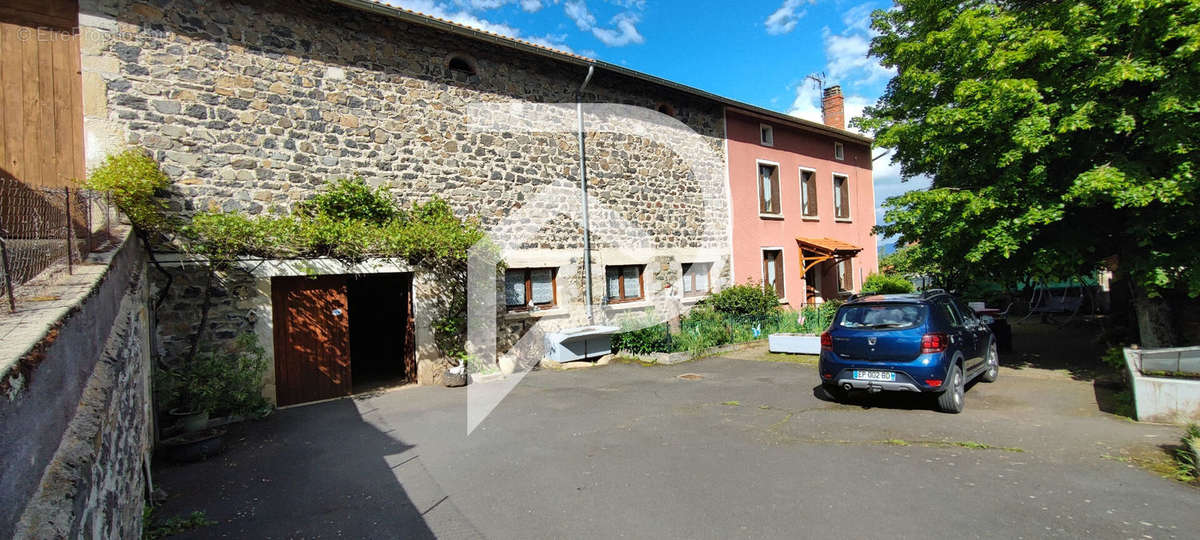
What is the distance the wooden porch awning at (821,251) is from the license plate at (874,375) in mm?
9714

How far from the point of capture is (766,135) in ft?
51.9

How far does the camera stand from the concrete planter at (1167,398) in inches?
218

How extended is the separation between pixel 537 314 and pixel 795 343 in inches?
209

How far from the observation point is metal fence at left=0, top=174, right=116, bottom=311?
3275 mm

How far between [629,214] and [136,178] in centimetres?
877

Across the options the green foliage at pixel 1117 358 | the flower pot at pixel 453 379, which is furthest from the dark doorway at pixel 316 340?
the green foliage at pixel 1117 358

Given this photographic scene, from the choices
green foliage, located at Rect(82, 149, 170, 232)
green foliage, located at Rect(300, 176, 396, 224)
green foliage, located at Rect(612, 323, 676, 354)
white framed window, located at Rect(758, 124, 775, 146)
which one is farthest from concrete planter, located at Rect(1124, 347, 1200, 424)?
green foliage, located at Rect(82, 149, 170, 232)

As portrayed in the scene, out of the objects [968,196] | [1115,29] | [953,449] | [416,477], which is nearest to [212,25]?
[416,477]

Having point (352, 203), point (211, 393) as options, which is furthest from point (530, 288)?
point (211, 393)

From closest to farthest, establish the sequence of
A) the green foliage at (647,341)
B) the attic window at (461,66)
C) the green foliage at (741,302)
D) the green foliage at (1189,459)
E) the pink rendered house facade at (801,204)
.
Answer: the green foliage at (1189,459), the attic window at (461,66), the green foliage at (647,341), the green foliage at (741,302), the pink rendered house facade at (801,204)

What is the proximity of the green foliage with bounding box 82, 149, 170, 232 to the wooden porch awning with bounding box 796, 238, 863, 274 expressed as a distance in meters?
14.9

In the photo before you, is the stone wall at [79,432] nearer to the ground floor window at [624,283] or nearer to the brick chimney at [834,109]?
the ground floor window at [624,283]

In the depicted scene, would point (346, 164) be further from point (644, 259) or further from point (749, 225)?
point (749, 225)

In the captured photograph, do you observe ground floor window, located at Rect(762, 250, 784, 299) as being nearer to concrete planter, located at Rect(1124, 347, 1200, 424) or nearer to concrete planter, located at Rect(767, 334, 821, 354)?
concrete planter, located at Rect(767, 334, 821, 354)
